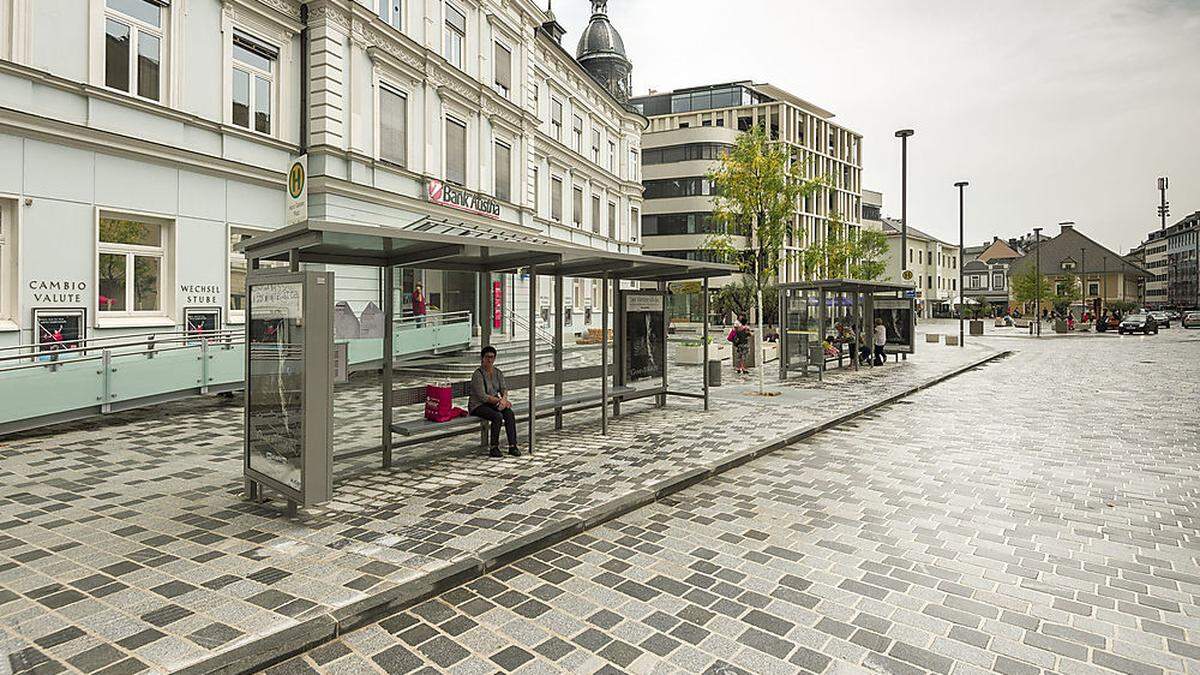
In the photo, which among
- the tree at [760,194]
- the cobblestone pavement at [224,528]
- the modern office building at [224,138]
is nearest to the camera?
the cobblestone pavement at [224,528]

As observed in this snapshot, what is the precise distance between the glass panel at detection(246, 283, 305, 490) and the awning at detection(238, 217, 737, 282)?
18.1 inches

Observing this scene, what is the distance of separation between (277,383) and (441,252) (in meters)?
2.24

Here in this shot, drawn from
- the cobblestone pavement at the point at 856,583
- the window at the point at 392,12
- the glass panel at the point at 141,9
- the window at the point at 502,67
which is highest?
the window at the point at 502,67

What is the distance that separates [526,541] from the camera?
17.3 feet

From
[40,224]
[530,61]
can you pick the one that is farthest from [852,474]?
[530,61]

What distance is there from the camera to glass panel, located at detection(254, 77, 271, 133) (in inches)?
635

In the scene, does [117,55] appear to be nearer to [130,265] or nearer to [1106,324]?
[130,265]

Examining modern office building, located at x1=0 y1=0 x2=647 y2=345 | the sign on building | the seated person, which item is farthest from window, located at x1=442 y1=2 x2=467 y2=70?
the sign on building

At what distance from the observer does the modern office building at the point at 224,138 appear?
11500mm

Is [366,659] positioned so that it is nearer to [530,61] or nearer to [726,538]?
[726,538]

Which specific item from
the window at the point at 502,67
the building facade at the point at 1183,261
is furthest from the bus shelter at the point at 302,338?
the building facade at the point at 1183,261

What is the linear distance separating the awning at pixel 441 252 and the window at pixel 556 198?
19.8 metres

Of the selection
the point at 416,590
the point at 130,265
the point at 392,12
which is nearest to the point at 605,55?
the point at 392,12

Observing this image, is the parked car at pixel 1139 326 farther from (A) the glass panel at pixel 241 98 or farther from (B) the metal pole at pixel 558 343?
(A) the glass panel at pixel 241 98
